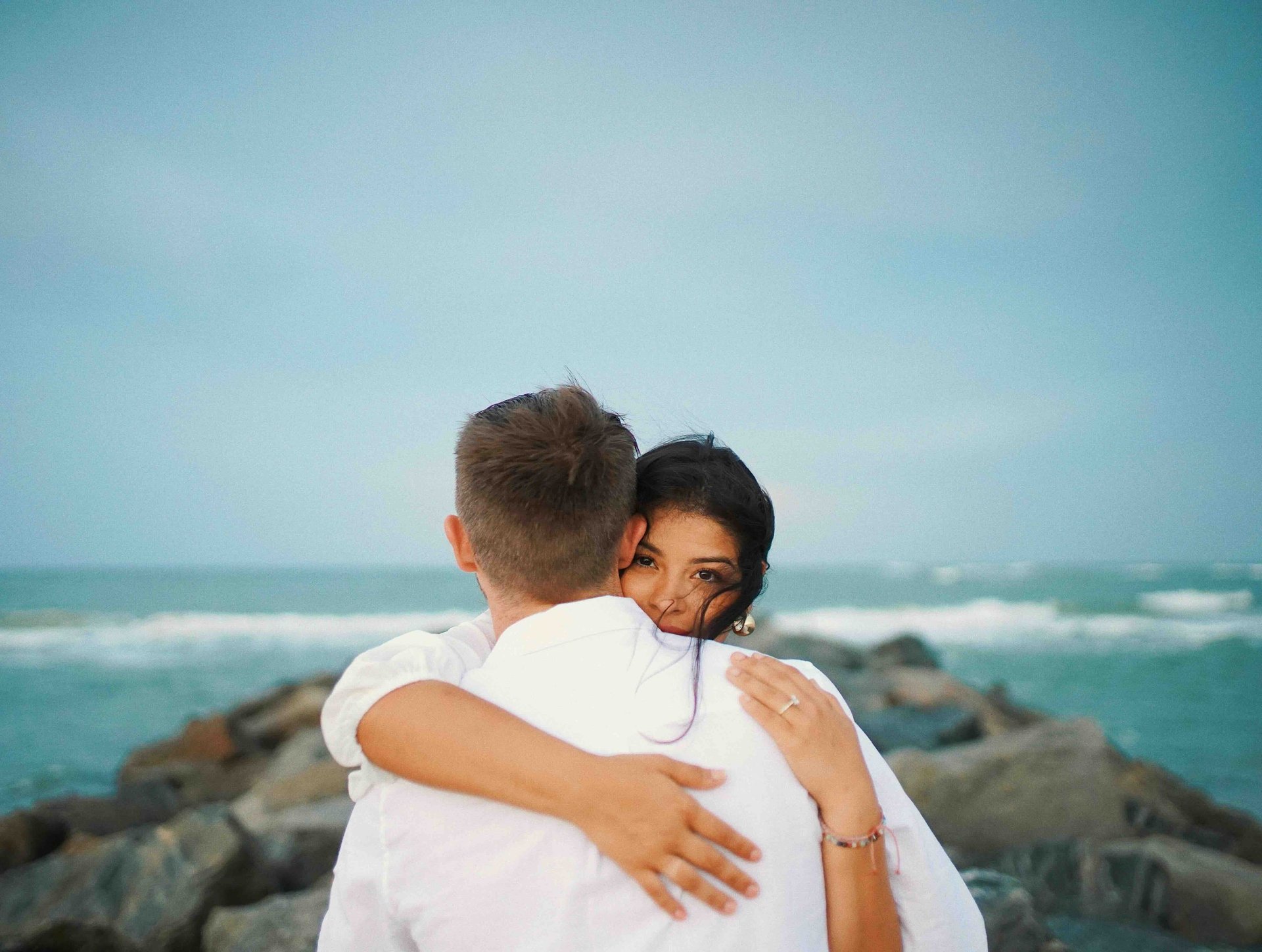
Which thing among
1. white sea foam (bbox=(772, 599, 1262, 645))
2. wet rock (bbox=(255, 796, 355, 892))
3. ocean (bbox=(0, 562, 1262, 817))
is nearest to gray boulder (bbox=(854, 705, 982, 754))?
ocean (bbox=(0, 562, 1262, 817))

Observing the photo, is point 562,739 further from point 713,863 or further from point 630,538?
point 630,538

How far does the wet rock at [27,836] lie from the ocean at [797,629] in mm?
2769

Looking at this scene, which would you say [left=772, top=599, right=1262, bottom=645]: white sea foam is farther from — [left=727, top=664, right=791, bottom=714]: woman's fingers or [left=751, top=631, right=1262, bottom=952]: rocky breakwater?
[left=727, top=664, right=791, bottom=714]: woman's fingers

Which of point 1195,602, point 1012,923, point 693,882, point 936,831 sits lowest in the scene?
point 1195,602

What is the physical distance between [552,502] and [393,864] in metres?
0.64

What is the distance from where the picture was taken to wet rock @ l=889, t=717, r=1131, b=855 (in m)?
5.32

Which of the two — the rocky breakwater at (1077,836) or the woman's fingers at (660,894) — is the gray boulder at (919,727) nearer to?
the rocky breakwater at (1077,836)

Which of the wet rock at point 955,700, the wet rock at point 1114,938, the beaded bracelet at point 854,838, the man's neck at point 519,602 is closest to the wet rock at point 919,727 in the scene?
the wet rock at point 955,700

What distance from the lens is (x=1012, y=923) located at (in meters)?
3.18

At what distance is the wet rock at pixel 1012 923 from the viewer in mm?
3135

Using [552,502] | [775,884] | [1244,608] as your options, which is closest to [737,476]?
[552,502]

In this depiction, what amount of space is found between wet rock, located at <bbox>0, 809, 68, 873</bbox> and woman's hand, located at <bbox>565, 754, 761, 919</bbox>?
5.66 m

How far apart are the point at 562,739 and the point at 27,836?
19.0ft

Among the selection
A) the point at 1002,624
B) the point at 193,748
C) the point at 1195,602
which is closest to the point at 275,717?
the point at 193,748
